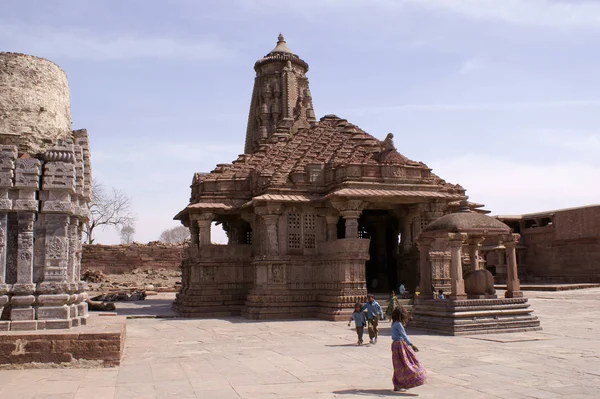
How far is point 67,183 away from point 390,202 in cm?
1078

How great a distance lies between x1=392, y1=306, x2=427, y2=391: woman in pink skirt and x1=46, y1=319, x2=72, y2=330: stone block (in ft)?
16.3

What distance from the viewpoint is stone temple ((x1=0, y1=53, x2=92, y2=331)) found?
8828 millimetres

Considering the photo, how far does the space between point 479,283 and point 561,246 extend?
2063cm

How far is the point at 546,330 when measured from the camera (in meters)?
12.6

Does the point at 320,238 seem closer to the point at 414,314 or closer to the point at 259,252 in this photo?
the point at 259,252

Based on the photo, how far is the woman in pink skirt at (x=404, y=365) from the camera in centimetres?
670

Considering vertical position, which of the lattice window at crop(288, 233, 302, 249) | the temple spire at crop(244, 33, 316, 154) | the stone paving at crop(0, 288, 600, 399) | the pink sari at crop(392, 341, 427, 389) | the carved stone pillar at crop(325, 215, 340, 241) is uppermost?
the temple spire at crop(244, 33, 316, 154)

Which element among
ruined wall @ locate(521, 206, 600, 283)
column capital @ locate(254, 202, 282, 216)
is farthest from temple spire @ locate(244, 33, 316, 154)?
ruined wall @ locate(521, 206, 600, 283)

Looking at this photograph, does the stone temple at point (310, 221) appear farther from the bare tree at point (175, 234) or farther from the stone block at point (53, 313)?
the bare tree at point (175, 234)

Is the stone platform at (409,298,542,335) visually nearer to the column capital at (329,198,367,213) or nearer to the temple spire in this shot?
the column capital at (329,198,367,213)

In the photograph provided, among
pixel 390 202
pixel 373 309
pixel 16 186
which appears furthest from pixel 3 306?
pixel 390 202

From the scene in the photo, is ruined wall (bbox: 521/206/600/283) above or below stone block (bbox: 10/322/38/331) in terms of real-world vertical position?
above

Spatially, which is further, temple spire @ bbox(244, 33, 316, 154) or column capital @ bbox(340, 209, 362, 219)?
temple spire @ bbox(244, 33, 316, 154)

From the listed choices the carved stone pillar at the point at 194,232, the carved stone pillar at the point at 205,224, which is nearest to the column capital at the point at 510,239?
the carved stone pillar at the point at 205,224
